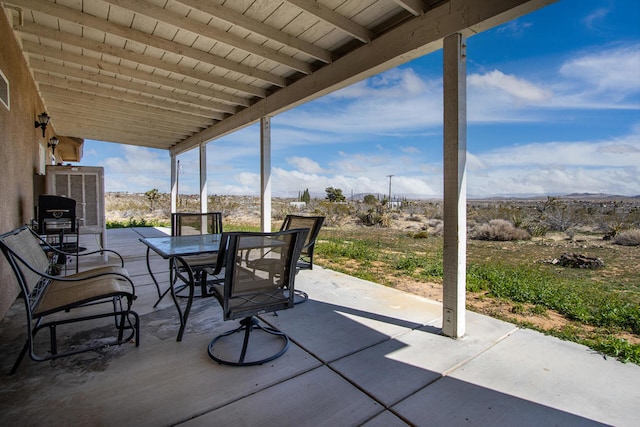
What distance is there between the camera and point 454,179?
2.52 meters

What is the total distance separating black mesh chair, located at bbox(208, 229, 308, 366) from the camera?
197cm

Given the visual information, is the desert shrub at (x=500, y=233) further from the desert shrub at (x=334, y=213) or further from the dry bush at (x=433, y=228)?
the desert shrub at (x=334, y=213)

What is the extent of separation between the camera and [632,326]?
283 centimetres

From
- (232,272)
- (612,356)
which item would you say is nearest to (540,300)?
(612,356)

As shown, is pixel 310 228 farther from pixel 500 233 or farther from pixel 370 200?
pixel 370 200

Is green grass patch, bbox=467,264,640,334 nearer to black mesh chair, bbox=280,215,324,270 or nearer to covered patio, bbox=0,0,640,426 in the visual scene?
covered patio, bbox=0,0,640,426

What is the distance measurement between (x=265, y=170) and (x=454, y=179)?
336cm

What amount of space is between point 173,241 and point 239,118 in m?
3.29

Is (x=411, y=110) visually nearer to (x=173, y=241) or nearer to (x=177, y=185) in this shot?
(x=177, y=185)

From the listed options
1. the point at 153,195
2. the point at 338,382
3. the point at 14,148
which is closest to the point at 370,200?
the point at 153,195

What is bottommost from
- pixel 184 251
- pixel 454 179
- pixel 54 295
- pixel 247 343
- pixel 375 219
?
pixel 247 343

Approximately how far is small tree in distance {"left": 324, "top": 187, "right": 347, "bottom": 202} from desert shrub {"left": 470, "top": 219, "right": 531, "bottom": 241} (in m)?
12.5

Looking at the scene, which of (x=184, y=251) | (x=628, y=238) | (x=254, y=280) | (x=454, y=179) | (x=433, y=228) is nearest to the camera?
(x=254, y=280)

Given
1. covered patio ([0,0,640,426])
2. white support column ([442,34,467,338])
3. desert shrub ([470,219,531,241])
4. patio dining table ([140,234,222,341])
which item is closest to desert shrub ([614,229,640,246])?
desert shrub ([470,219,531,241])
